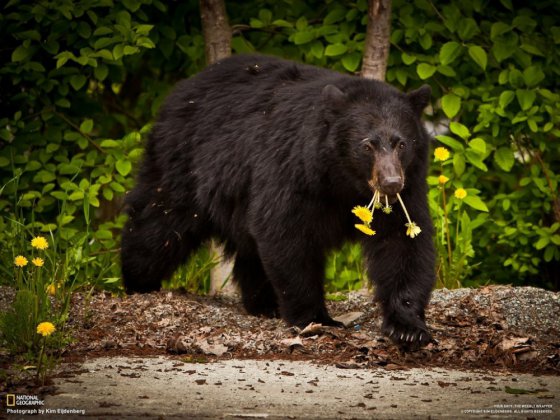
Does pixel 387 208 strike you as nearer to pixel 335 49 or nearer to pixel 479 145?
pixel 479 145

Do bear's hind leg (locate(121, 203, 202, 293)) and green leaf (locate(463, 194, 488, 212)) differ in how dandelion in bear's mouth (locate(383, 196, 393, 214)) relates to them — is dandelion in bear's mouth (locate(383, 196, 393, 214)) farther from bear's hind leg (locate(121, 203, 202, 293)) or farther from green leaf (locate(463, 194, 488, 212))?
bear's hind leg (locate(121, 203, 202, 293))

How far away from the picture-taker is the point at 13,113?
27.9ft

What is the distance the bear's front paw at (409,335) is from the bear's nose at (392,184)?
78 cm

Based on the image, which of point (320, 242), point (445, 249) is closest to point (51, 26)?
point (320, 242)

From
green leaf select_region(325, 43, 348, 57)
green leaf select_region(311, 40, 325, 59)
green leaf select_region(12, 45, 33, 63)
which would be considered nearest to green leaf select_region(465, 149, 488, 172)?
green leaf select_region(325, 43, 348, 57)

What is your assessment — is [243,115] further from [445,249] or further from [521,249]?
[521,249]

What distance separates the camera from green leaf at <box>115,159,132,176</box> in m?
7.62

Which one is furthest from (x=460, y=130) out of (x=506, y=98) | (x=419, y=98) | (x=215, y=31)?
(x=215, y=31)

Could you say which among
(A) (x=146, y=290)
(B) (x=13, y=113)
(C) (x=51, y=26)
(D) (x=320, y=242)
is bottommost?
(A) (x=146, y=290)

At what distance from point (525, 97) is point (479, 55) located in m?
0.49

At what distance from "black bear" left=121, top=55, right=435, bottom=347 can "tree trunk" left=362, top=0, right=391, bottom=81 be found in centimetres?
76

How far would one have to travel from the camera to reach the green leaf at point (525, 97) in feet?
24.7

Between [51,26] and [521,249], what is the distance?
4.26 metres

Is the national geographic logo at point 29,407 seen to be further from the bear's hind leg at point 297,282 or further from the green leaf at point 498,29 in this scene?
the green leaf at point 498,29
